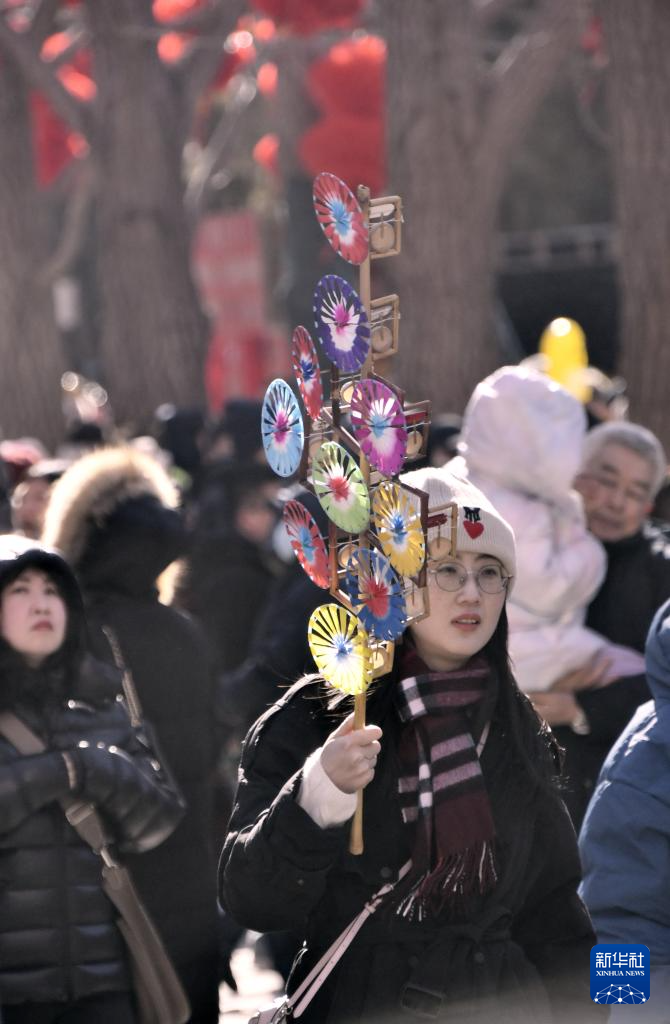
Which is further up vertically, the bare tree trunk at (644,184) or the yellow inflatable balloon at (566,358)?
the bare tree trunk at (644,184)

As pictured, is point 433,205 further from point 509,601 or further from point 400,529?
point 400,529

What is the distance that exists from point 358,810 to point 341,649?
0.26 meters

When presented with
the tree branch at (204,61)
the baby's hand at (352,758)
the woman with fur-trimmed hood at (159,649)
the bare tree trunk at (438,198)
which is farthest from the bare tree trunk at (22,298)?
the baby's hand at (352,758)

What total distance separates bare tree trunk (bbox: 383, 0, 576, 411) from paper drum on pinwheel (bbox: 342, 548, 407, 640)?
26.9ft

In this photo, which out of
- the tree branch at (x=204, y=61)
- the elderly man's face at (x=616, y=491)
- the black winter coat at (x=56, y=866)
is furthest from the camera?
the tree branch at (x=204, y=61)

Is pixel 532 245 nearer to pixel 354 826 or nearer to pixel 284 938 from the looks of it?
pixel 284 938

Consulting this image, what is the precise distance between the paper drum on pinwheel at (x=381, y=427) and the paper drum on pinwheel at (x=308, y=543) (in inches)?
6.9

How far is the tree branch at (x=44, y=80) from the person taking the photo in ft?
49.1

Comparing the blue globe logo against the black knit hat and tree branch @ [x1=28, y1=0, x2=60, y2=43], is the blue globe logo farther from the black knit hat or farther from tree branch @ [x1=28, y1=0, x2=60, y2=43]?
tree branch @ [x1=28, y1=0, x2=60, y2=43]

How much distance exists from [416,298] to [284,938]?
6.76 metres

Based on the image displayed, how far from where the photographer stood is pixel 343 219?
124 inches

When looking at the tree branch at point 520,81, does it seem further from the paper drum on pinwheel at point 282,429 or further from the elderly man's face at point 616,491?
the paper drum on pinwheel at point 282,429

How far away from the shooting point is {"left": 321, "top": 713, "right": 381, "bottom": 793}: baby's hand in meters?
3.01

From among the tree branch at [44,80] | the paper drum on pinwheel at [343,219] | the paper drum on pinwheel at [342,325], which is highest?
the tree branch at [44,80]
